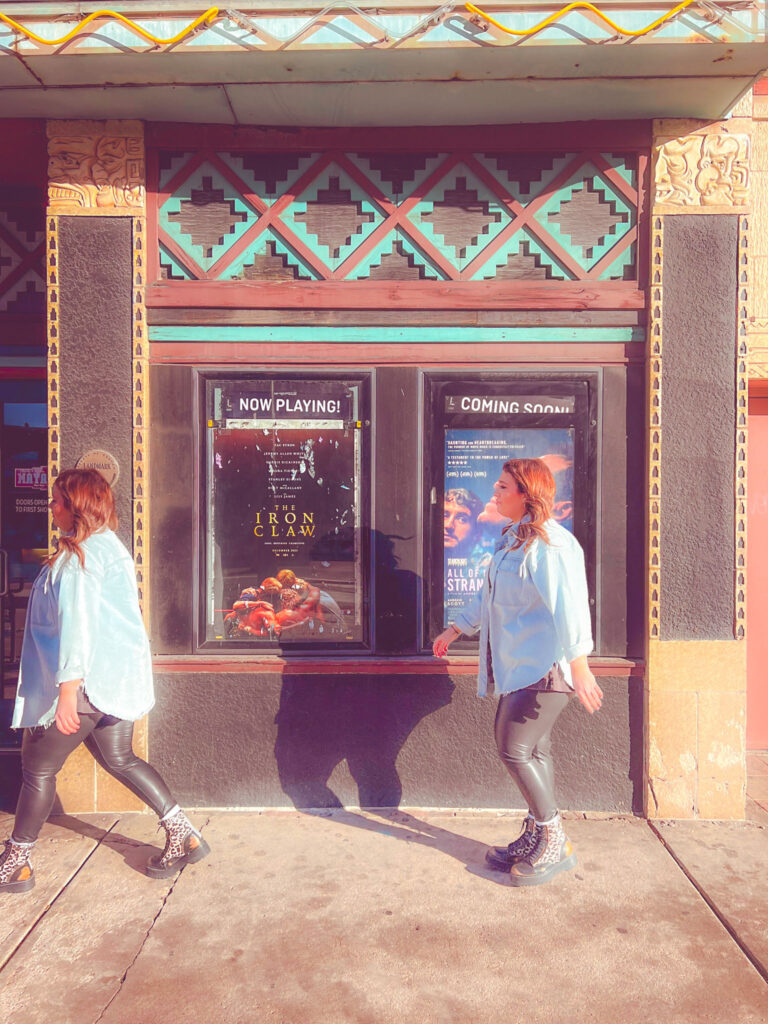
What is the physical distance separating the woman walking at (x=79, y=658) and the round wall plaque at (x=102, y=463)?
89 centimetres

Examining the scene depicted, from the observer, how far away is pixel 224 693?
14.0 feet

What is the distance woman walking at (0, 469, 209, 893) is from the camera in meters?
3.19

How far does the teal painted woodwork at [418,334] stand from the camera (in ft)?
14.2

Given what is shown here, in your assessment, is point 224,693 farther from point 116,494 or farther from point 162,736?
point 116,494

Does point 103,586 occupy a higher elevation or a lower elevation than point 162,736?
higher

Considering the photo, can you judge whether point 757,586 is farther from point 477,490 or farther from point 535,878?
point 535,878

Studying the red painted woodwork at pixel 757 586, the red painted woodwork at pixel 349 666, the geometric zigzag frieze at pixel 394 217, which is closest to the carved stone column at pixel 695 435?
the red painted woodwork at pixel 349 666

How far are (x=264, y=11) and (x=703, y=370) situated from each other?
314 centimetres

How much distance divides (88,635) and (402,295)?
2.62 meters

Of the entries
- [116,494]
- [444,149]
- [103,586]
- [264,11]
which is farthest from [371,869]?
[264,11]

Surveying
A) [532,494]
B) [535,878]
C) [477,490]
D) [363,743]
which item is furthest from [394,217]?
[535,878]

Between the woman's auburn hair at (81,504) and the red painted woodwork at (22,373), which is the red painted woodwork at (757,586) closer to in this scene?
the woman's auburn hair at (81,504)

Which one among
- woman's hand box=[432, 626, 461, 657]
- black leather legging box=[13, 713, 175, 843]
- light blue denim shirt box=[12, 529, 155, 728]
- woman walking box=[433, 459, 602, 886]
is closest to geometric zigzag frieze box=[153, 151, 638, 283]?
woman walking box=[433, 459, 602, 886]

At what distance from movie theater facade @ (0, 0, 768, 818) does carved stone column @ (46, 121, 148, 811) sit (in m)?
0.02
